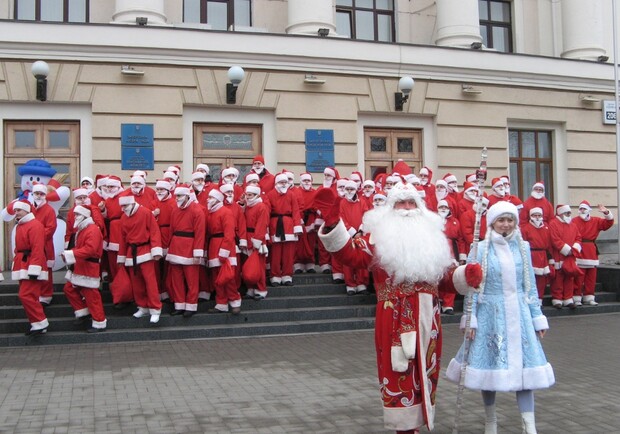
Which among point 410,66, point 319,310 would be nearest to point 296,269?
point 319,310

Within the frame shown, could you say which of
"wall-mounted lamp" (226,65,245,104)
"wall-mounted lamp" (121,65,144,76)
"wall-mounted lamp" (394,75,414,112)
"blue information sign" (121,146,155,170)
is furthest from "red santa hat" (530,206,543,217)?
"wall-mounted lamp" (121,65,144,76)

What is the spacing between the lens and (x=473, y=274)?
4.96 metres

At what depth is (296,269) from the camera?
515 inches

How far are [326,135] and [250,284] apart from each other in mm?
6242

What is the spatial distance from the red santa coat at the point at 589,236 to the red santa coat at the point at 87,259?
8.71 m

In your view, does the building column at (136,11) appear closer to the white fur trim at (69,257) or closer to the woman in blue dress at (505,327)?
the white fur trim at (69,257)

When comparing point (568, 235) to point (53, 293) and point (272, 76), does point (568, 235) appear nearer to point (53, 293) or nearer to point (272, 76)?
point (272, 76)

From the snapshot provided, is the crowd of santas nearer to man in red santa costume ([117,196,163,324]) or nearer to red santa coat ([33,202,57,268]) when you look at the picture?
man in red santa costume ([117,196,163,324])

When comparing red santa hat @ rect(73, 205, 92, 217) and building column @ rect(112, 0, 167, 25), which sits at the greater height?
building column @ rect(112, 0, 167, 25)

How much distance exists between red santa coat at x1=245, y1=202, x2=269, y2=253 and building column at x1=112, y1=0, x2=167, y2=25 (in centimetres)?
666

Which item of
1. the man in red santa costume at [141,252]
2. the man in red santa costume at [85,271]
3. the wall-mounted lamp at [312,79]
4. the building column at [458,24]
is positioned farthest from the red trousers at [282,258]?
the building column at [458,24]

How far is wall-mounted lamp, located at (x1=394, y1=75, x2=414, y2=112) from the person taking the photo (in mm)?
16641

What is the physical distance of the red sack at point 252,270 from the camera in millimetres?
10977

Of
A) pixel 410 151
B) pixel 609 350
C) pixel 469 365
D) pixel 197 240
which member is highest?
pixel 410 151
